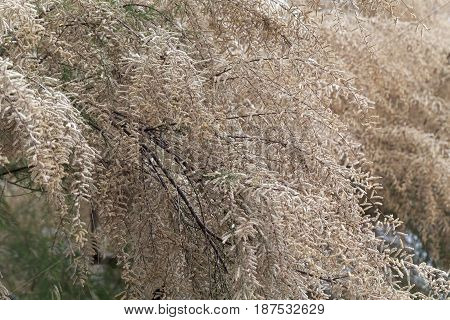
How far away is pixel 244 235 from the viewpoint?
2.55 m

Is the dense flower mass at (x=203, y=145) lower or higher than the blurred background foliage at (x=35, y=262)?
higher

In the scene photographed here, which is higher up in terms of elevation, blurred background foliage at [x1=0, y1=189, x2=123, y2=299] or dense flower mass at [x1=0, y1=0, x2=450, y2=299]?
dense flower mass at [x1=0, y1=0, x2=450, y2=299]

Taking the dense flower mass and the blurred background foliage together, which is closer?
the dense flower mass

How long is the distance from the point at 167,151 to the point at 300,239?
63 cm

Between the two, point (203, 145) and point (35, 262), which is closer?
point (203, 145)

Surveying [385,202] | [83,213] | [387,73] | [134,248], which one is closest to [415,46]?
[387,73]

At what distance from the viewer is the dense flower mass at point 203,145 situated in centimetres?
262

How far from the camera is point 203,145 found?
115 inches

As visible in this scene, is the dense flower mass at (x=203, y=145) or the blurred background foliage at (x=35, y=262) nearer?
the dense flower mass at (x=203, y=145)

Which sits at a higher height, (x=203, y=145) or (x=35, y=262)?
(x=203, y=145)

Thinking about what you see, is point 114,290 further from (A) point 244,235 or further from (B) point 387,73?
(A) point 244,235

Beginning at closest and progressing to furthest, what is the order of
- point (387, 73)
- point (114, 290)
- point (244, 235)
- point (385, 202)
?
point (244, 235) < point (387, 73) < point (385, 202) < point (114, 290)

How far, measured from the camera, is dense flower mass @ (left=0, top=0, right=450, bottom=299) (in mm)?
2615
